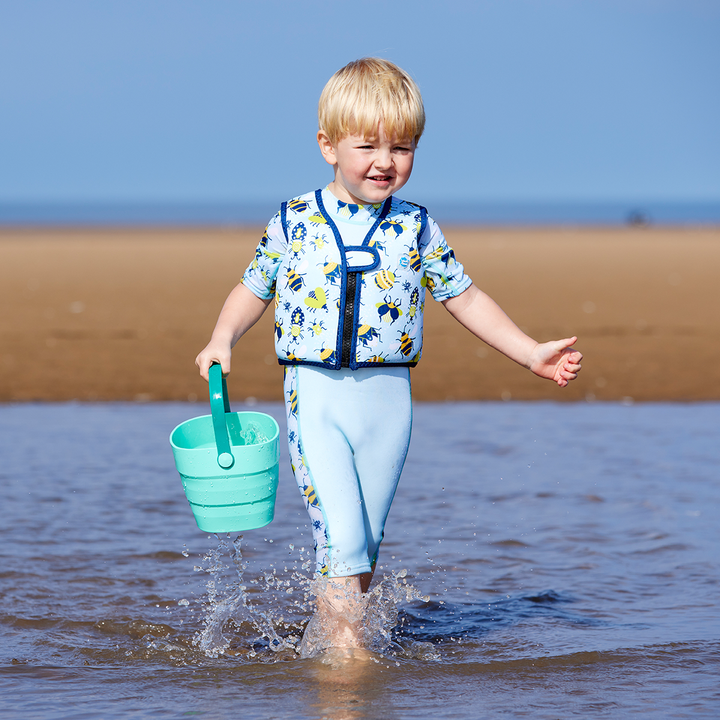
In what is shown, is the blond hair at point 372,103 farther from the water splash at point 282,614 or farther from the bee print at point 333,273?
the water splash at point 282,614

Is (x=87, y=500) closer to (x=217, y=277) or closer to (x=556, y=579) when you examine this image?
(x=556, y=579)

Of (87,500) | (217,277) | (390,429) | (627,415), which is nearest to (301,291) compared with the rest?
(390,429)

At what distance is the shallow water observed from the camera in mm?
3213

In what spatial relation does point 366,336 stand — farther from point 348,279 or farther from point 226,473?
point 226,473

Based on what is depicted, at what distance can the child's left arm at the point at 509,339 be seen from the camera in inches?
134

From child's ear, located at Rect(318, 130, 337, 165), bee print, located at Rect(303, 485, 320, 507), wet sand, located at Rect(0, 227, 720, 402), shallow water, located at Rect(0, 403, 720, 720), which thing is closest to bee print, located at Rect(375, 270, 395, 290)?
child's ear, located at Rect(318, 130, 337, 165)

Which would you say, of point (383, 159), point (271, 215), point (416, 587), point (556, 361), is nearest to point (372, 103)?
point (383, 159)

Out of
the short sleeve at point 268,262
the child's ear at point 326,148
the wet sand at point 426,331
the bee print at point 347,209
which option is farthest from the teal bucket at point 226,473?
the wet sand at point 426,331

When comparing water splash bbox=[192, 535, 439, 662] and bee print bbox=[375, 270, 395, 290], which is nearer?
bee print bbox=[375, 270, 395, 290]

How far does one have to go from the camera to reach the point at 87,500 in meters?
5.46

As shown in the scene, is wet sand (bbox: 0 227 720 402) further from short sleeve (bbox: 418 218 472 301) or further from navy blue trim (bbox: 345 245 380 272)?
navy blue trim (bbox: 345 245 380 272)

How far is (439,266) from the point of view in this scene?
3.45 metres

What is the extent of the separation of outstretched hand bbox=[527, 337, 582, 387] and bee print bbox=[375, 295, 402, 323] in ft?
1.49

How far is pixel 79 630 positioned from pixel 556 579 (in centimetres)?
186
